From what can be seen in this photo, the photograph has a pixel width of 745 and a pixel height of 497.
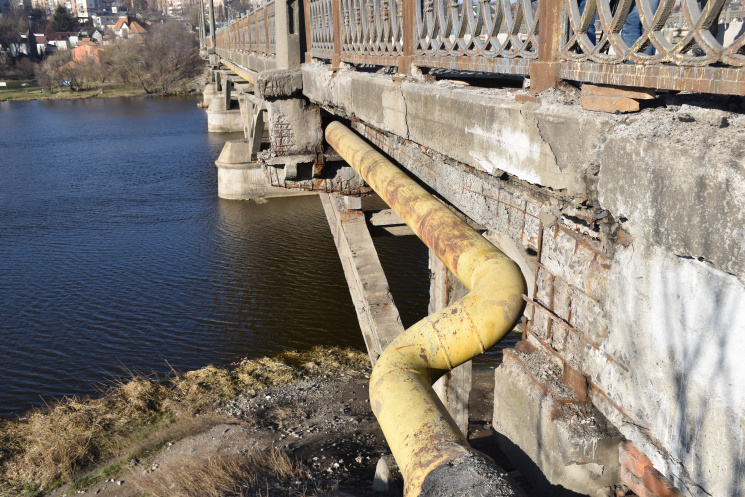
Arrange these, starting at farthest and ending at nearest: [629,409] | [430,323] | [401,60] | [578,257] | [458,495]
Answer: [401,60], [430,323], [578,257], [629,409], [458,495]

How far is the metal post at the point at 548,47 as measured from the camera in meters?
2.55

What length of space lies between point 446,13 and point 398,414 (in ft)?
8.94

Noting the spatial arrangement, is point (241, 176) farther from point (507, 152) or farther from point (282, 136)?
point (507, 152)

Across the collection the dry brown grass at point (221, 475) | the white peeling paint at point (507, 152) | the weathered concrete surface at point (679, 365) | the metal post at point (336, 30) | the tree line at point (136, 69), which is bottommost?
the dry brown grass at point (221, 475)

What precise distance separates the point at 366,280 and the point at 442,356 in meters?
5.95

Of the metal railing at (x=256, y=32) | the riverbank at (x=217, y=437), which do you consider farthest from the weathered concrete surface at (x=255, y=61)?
the riverbank at (x=217, y=437)

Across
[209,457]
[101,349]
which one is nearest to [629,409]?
[209,457]

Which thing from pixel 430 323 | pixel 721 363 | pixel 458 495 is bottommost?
pixel 458 495

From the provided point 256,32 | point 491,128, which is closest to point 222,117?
point 256,32

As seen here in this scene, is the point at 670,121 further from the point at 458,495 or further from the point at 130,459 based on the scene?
the point at 130,459

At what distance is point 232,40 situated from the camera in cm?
2188

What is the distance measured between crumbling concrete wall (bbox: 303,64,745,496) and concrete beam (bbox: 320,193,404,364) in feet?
15.8

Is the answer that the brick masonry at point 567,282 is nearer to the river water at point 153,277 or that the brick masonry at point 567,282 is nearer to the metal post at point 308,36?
the metal post at point 308,36

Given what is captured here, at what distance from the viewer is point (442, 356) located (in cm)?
264
